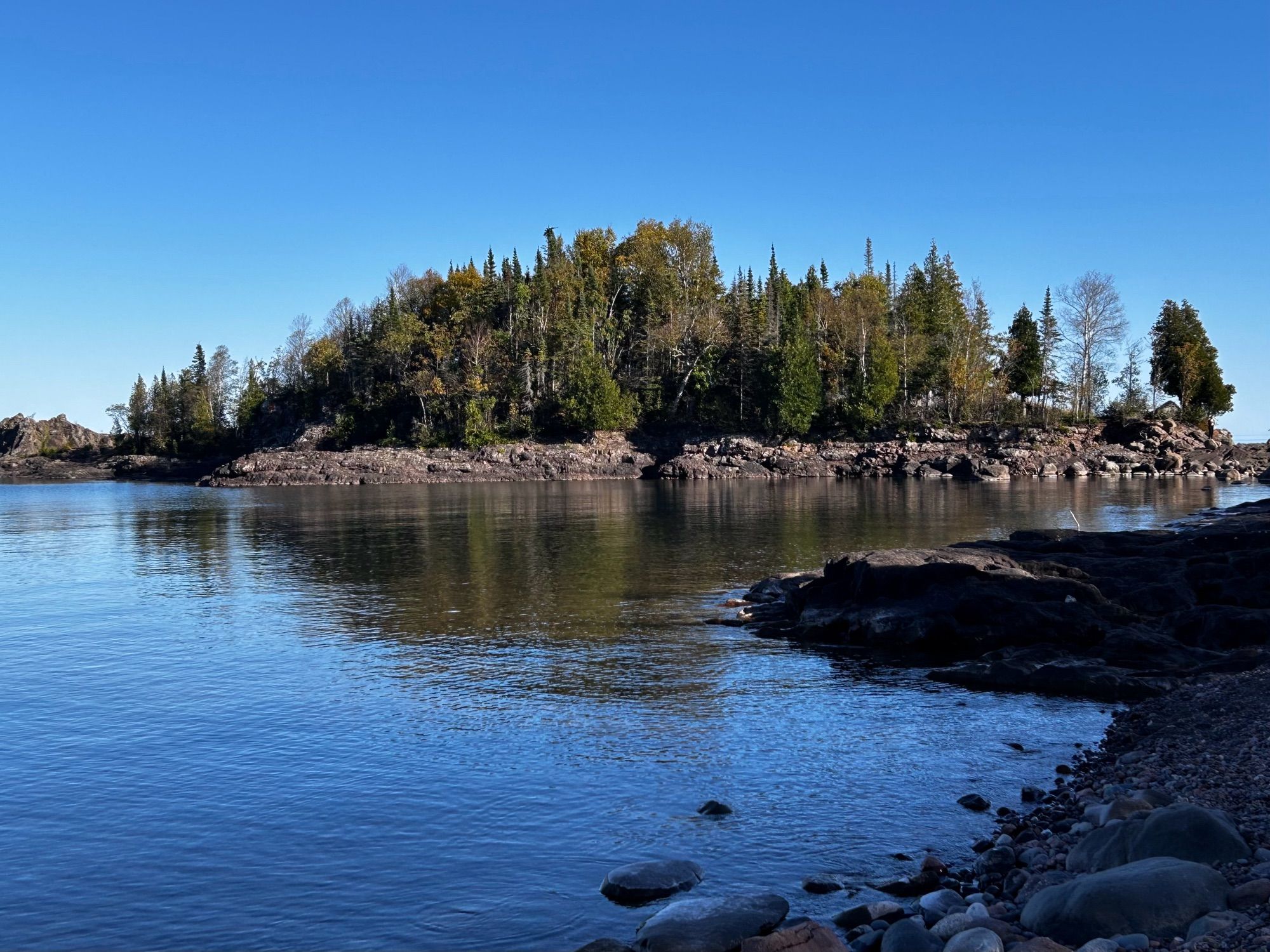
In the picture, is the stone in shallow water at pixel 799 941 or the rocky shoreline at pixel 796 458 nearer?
the stone in shallow water at pixel 799 941

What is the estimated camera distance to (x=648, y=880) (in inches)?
473

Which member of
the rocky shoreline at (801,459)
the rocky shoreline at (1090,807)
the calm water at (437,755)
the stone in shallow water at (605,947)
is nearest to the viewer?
the rocky shoreline at (1090,807)

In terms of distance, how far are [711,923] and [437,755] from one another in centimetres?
848

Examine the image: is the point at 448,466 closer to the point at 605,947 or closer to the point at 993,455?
the point at 993,455

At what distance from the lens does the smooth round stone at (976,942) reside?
28.9 ft

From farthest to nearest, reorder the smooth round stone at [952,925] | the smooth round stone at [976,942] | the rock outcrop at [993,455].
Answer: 1. the rock outcrop at [993,455]
2. the smooth round stone at [952,925]
3. the smooth round stone at [976,942]

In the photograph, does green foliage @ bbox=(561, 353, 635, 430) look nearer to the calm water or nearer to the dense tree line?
the dense tree line

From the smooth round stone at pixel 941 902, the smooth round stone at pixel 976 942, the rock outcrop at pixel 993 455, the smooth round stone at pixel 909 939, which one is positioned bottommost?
the smooth round stone at pixel 941 902

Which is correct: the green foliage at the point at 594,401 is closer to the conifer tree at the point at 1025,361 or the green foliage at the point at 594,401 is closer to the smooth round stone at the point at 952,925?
the conifer tree at the point at 1025,361

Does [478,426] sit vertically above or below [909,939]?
above

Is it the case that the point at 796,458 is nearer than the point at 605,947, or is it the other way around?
the point at 605,947

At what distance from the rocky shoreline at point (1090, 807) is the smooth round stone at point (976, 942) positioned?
2cm

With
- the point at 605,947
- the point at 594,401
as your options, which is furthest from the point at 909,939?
the point at 594,401

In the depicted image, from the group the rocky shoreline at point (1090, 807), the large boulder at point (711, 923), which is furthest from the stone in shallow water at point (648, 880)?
the large boulder at point (711, 923)
